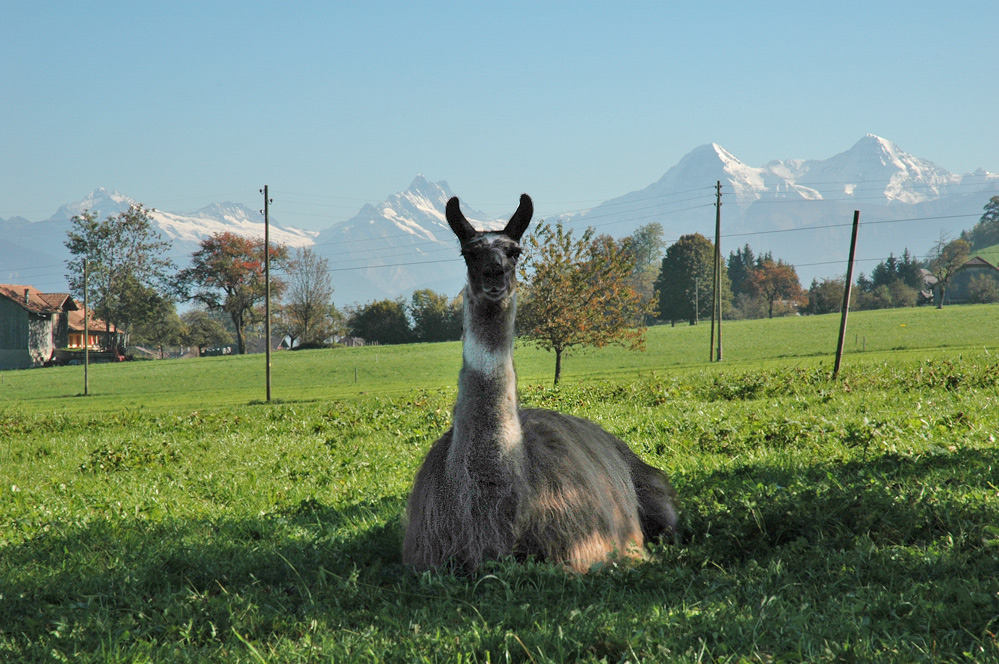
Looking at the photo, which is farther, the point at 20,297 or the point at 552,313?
the point at 20,297

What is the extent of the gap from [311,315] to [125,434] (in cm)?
7370

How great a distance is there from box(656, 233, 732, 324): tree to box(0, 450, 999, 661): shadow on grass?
81.6 metres

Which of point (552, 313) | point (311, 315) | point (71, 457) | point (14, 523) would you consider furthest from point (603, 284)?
point (311, 315)

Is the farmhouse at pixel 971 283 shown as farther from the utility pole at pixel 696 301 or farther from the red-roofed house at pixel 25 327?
the red-roofed house at pixel 25 327

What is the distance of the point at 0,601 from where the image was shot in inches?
181

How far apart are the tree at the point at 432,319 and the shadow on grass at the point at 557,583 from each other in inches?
2874

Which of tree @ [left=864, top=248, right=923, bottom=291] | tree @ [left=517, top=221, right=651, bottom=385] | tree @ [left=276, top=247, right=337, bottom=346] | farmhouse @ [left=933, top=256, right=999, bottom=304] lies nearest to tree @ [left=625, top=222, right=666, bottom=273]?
tree @ [left=864, top=248, right=923, bottom=291]

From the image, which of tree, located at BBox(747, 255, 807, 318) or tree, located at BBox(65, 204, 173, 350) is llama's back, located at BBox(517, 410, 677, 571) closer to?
tree, located at BBox(65, 204, 173, 350)

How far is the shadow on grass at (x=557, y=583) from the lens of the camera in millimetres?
3566

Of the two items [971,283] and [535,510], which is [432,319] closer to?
[535,510]

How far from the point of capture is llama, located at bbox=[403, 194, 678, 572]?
14.2 ft

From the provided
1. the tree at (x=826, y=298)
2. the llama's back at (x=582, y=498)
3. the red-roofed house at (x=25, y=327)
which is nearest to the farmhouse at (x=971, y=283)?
the tree at (x=826, y=298)

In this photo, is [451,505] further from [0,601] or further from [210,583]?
[0,601]

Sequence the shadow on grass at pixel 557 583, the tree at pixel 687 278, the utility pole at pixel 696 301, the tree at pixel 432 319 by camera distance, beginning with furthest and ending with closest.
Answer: the tree at pixel 687 278
the utility pole at pixel 696 301
the tree at pixel 432 319
the shadow on grass at pixel 557 583
